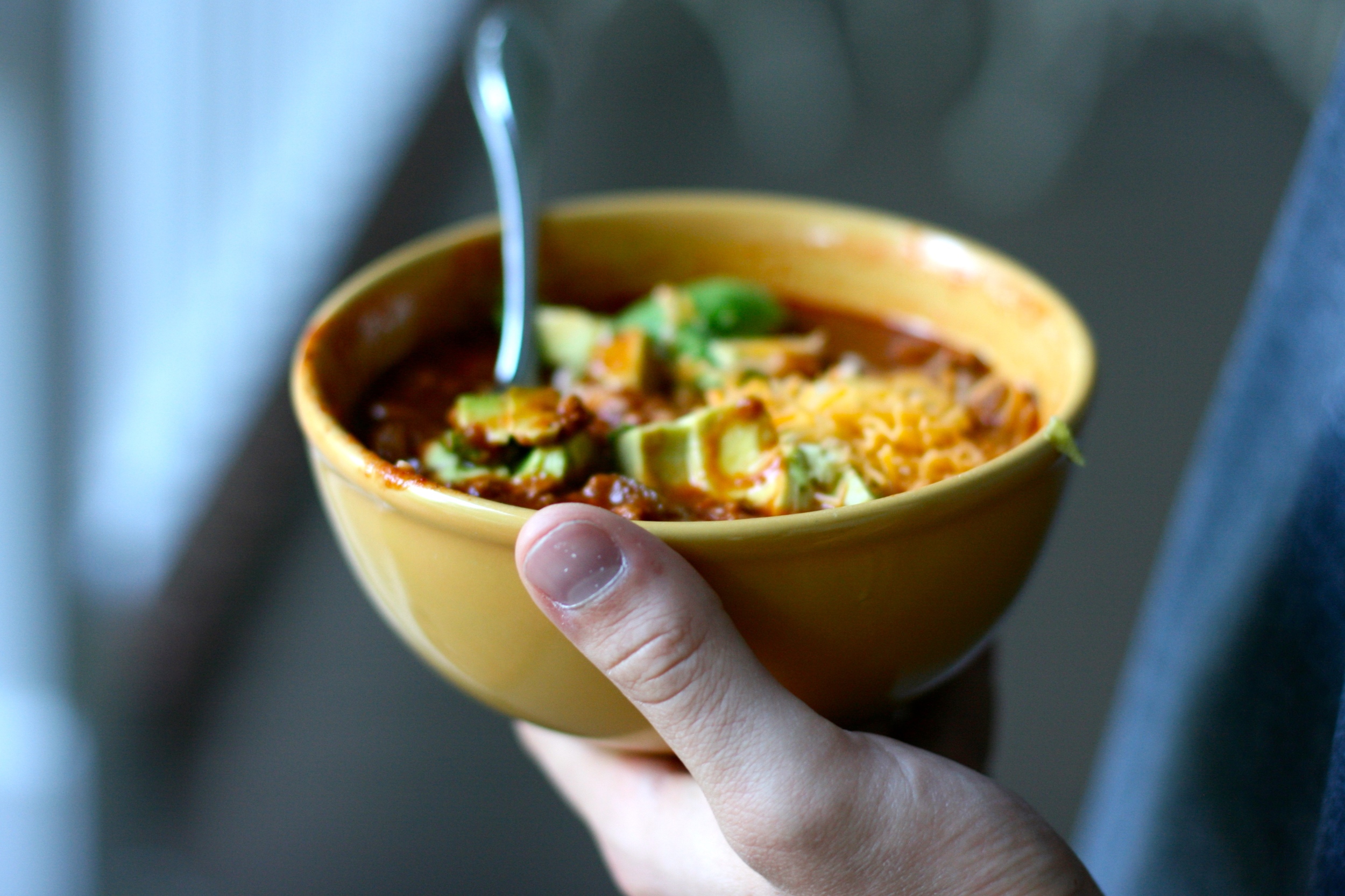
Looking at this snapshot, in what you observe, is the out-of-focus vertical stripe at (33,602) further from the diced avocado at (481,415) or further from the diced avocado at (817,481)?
the diced avocado at (817,481)

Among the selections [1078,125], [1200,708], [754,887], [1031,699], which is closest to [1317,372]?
[1200,708]

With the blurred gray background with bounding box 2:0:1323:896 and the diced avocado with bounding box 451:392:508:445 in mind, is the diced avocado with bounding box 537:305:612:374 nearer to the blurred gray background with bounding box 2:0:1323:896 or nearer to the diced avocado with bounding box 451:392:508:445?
the diced avocado with bounding box 451:392:508:445

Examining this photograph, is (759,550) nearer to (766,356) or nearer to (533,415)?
(533,415)

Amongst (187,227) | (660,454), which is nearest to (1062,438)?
(660,454)

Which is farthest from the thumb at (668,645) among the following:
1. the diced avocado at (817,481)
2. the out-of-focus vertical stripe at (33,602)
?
the out-of-focus vertical stripe at (33,602)

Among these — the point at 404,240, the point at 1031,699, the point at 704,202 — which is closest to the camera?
the point at 704,202

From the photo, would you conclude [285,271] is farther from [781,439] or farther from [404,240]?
[781,439]
